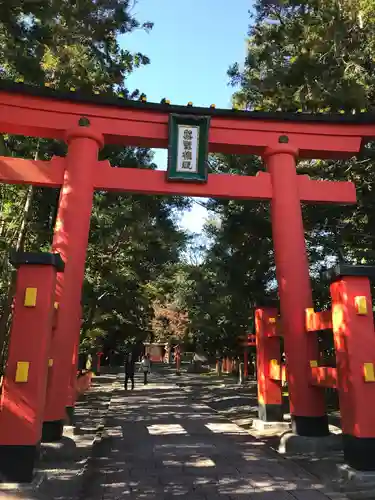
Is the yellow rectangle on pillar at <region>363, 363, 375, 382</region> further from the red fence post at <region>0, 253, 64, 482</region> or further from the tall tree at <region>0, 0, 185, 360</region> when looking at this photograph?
the tall tree at <region>0, 0, 185, 360</region>

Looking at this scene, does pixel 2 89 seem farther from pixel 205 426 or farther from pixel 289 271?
pixel 205 426

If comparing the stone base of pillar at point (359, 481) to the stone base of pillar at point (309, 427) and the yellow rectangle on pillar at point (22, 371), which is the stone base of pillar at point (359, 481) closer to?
the stone base of pillar at point (309, 427)

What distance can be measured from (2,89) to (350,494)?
8.10 meters

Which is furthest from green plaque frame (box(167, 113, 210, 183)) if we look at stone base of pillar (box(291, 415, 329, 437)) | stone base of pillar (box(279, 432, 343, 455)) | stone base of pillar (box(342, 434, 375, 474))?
stone base of pillar (box(342, 434, 375, 474))

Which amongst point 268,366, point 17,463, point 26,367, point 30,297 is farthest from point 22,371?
point 268,366

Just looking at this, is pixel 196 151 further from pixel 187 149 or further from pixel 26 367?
pixel 26 367

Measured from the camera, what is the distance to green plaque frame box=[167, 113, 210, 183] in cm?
745

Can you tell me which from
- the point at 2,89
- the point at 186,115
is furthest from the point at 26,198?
the point at 186,115

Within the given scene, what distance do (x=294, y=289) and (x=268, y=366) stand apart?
8.46 ft

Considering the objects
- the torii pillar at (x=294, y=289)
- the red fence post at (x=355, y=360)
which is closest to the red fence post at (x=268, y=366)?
the torii pillar at (x=294, y=289)

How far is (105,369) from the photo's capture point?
31.2 metres

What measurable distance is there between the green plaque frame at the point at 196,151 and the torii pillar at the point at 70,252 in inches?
53.6

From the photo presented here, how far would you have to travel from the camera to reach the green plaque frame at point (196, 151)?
7449mm

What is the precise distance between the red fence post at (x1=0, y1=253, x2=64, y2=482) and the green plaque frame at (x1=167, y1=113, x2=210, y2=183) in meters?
3.08
